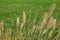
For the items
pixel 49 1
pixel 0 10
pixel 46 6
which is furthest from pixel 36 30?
pixel 49 1

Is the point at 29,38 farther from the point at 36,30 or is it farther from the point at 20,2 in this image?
the point at 20,2

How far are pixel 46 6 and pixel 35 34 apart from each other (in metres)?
5.68

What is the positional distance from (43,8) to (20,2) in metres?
0.97

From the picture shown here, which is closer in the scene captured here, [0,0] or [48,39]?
[48,39]

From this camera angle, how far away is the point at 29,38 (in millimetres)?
3572

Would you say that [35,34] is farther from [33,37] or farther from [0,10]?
[0,10]

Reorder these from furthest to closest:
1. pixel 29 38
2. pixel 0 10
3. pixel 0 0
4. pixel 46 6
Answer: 1. pixel 0 0
2. pixel 46 6
3. pixel 0 10
4. pixel 29 38

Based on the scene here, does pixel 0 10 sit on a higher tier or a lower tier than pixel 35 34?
lower

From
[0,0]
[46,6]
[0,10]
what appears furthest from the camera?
[0,0]

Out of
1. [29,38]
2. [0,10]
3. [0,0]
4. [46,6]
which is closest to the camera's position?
[29,38]

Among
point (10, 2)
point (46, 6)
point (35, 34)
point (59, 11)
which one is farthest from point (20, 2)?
point (35, 34)

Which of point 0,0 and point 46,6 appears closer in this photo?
point 46,6

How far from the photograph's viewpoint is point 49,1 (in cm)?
991

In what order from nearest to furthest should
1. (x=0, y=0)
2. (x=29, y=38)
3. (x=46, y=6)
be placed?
1. (x=29, y=38)
2. (x=46, y=6)
3. (x=0, y=0)
